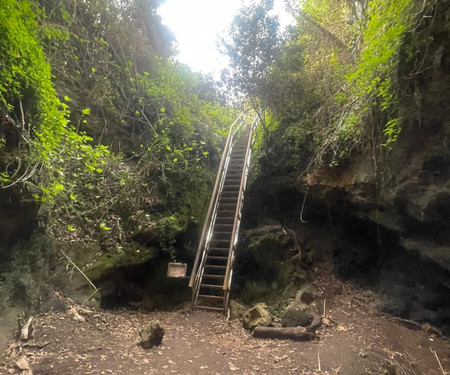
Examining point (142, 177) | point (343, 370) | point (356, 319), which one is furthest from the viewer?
point (142, 177)

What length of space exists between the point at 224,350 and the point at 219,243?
3.18 metres

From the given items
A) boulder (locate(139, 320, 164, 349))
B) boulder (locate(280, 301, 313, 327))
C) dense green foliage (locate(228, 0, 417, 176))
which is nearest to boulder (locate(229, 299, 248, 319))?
boulder (locate(280, 301, 313, 327))

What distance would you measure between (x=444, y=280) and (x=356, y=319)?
1.57 m

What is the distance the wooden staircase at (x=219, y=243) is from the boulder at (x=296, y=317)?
1406 mm

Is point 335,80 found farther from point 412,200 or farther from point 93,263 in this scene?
point 93,263

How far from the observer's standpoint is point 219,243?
6965mm

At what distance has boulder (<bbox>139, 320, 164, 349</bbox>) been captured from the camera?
382 centimetres

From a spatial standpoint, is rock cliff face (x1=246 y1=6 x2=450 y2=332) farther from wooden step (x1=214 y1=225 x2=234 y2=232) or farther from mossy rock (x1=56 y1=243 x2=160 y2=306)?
mossy rock (x1=56 y1=243 x2=160 y2=306)

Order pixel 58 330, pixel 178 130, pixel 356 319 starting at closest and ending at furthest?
pixel 58 330
pixel 356 319
pixel 178 130

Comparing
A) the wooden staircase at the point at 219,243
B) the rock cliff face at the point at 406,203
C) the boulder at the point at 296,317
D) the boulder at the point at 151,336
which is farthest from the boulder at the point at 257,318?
the rock cliff face at the point at 406,203

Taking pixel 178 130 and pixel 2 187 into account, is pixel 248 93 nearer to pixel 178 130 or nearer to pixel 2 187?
pixel 178 130

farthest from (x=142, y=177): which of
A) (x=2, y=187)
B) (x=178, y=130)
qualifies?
(x=2, y=187)

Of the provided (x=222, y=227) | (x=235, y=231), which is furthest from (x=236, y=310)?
(x=222, y=227)

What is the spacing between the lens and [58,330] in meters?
3.54
